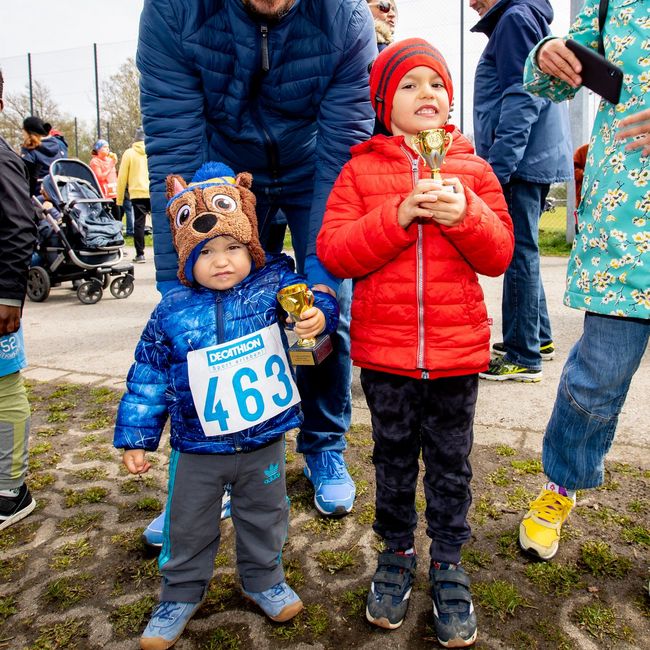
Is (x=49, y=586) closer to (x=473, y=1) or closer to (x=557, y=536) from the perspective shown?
(x=557, y=536)

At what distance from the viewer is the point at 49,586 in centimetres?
194

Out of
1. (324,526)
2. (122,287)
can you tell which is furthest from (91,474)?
(122,287)

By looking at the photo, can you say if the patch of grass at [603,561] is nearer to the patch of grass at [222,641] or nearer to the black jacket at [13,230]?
the patch of grass at [222,641]

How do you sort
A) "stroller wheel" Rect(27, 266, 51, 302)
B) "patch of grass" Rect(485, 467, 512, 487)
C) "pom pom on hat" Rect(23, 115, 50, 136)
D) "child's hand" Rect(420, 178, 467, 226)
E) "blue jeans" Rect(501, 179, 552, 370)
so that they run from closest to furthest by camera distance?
"child's hand" Rect(420, 178, 467, 226) < "patch of grass" Rect(485, 467, 512, 487) < "blue jeans" Rect(501, 179, 552, 370) < "stroller wheel" Rect(27, 266, 51, 302) < "pom pom on hat" Rect(23, 115, 50, 136)

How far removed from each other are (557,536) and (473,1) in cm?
303

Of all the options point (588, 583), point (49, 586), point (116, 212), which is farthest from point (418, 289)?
point (116, 212)

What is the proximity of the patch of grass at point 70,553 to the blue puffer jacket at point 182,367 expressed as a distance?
2.25ft

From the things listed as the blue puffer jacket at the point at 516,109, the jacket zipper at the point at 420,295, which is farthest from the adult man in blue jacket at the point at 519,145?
the jacket zipper at the point at 420,295

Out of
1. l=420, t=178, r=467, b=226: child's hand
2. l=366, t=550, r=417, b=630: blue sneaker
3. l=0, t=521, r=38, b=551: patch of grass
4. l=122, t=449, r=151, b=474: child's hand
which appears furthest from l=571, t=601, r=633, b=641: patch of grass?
l=0, t=521, r=38, b=551: patch of grass

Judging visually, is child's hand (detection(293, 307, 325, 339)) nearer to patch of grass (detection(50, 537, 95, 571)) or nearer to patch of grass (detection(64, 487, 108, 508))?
patch of grass (detection(50, 537, 95, 571))

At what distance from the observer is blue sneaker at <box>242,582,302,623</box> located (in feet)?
5.74

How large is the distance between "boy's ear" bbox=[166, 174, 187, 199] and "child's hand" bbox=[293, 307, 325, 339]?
540 mm

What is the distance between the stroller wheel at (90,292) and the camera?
6.52 m

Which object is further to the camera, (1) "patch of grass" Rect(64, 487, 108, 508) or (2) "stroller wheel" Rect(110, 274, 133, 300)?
(2) "stroller wheel" Rect(110, 274, 133, 300)
